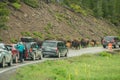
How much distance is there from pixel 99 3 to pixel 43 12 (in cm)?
4672

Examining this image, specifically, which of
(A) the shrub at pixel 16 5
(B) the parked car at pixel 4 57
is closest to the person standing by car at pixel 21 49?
(B) the parked car at pixel 4 57

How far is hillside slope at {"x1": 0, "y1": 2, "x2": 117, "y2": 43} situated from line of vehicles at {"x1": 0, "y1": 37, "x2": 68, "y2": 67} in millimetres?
13328

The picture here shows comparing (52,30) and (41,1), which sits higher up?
(41,1)

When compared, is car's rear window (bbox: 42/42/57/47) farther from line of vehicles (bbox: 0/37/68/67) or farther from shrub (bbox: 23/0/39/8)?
shrub (bbox: 23/0/39/8)

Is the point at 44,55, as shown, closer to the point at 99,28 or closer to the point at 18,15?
the point at 18,15

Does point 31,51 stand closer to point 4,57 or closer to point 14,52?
point 14,52

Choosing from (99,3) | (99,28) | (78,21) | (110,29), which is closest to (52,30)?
(78,21)

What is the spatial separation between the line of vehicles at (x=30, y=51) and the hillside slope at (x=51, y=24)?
43.7 ft

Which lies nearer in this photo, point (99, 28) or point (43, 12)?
point (43, 12)

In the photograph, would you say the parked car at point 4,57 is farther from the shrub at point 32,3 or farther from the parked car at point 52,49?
the shrub at point 32,3

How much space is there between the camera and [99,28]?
94.4 metres

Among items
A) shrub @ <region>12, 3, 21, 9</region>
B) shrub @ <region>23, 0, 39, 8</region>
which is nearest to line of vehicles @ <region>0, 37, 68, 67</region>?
shrub @ <region>12, 3, 21, 9</region>

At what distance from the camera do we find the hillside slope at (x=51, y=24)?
6153 cm

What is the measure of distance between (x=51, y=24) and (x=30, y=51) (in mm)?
35808
